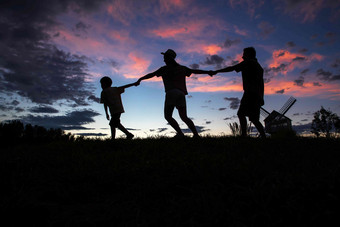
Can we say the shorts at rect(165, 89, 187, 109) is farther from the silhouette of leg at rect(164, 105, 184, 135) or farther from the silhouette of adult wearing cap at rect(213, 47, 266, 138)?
the silhouette of adult wearing cap at rect(213, 47, 266, 138)

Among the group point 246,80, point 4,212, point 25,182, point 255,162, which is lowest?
point 4,212

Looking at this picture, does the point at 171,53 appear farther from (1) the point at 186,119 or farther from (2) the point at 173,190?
(2) the point at 173,190

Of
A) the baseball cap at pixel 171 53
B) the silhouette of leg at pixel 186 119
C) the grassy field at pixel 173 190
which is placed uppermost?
the baseball cap at pixel 171 53

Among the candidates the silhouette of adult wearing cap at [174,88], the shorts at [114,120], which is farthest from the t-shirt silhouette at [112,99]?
the silhouette of adult wearing cap at [174,88]

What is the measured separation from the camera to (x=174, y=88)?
277 inches

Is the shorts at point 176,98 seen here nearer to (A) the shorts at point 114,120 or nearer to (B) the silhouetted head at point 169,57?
(B) the silhouetted head at point 169,57

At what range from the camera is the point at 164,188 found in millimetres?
3139

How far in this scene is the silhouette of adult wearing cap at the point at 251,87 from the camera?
686 centimetres

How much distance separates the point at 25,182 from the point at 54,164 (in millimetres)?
910

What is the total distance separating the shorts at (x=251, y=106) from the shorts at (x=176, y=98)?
184 cm

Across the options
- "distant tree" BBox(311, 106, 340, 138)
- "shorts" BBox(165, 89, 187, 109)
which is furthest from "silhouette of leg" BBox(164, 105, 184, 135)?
"distant tree" BBox(311, 106, 340, 138)

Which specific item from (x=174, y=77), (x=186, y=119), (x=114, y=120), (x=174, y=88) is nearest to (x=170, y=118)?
(x=186, y=119)

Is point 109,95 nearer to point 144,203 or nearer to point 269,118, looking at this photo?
point 144,203

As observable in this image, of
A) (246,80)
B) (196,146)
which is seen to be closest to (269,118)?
(246,80)
